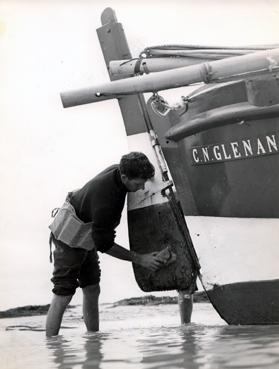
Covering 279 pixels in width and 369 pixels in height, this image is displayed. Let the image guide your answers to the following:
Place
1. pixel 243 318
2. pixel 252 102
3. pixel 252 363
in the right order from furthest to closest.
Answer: pixel 243 318
pixel 252 102
pixel 252 363

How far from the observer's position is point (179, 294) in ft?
11.1

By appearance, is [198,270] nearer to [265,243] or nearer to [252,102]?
[265,243]

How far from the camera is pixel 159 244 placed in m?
3.36

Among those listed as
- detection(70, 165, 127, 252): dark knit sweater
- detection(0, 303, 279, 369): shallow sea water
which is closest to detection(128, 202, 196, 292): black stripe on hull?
detection(0, 303, 279, 369): shallow sea water

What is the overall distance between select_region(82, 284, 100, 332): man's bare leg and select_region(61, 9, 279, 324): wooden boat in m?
0.26

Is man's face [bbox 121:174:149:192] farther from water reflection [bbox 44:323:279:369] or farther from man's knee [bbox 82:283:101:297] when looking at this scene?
water reflection [bbox 44:323:279:369]

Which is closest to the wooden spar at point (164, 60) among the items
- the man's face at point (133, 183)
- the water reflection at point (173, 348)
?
the man's face at point (133, 183)

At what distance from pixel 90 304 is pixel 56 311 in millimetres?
201

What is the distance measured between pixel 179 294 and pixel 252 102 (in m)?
1.15

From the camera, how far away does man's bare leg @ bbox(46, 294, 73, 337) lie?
10.8 ft

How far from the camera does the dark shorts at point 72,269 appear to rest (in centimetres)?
327

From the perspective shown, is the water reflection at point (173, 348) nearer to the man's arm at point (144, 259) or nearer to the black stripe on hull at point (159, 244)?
the black stripe on hull at point (159, 244)

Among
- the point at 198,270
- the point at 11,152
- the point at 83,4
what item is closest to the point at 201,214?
the point at 198,270

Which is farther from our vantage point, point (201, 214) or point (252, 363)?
point (201, 214)
